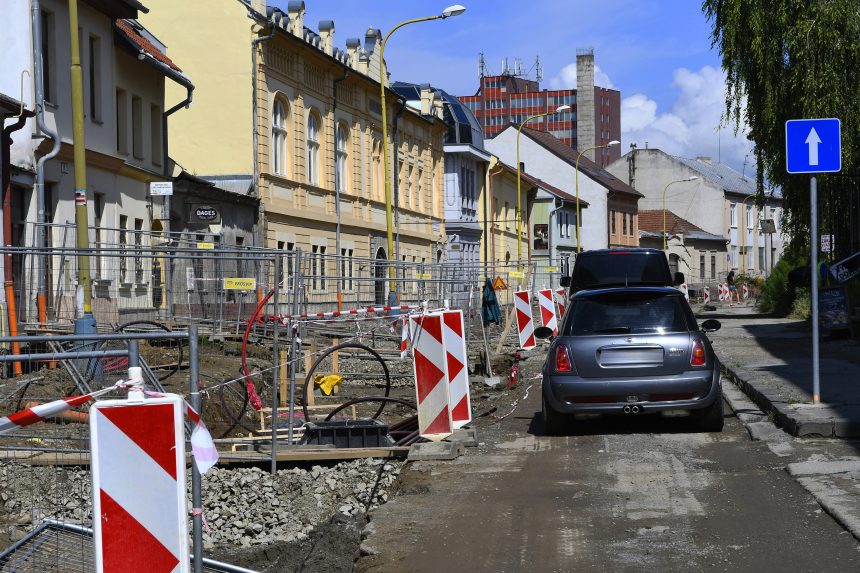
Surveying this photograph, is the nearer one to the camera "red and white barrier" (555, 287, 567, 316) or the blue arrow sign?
the blue arrow sign

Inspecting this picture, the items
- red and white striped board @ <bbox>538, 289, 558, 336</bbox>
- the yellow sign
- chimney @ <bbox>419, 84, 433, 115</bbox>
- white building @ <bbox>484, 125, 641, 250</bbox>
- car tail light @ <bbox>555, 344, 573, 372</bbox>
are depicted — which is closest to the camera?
car tail light @ <bbox>555, 344, 573, 372</bbox>

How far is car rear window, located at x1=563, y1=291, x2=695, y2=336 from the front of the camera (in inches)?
478

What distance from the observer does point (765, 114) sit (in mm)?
30000

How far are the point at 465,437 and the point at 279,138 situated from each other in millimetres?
27633

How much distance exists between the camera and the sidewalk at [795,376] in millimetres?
11320

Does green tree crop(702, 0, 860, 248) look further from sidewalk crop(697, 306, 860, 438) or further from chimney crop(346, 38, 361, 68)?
chimney crop(346, 38, 361, 68)

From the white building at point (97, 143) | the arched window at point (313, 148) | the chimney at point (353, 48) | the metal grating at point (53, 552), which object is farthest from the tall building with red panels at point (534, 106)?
the metal grating at point (53, 552)

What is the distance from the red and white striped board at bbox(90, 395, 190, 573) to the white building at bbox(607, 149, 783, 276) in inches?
3654

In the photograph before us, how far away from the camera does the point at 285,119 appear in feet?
126

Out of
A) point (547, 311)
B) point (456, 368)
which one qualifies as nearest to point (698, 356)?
point (456, 368)

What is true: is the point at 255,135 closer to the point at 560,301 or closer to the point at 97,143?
the point at 97,143

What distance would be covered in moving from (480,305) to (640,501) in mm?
17732

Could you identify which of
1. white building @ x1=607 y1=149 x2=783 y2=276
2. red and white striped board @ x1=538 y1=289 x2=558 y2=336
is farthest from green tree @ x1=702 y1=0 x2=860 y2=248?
white building @ x1=607 y1=149 x2=783 y2=276

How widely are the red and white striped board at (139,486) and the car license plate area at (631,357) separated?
7323 millimetres
